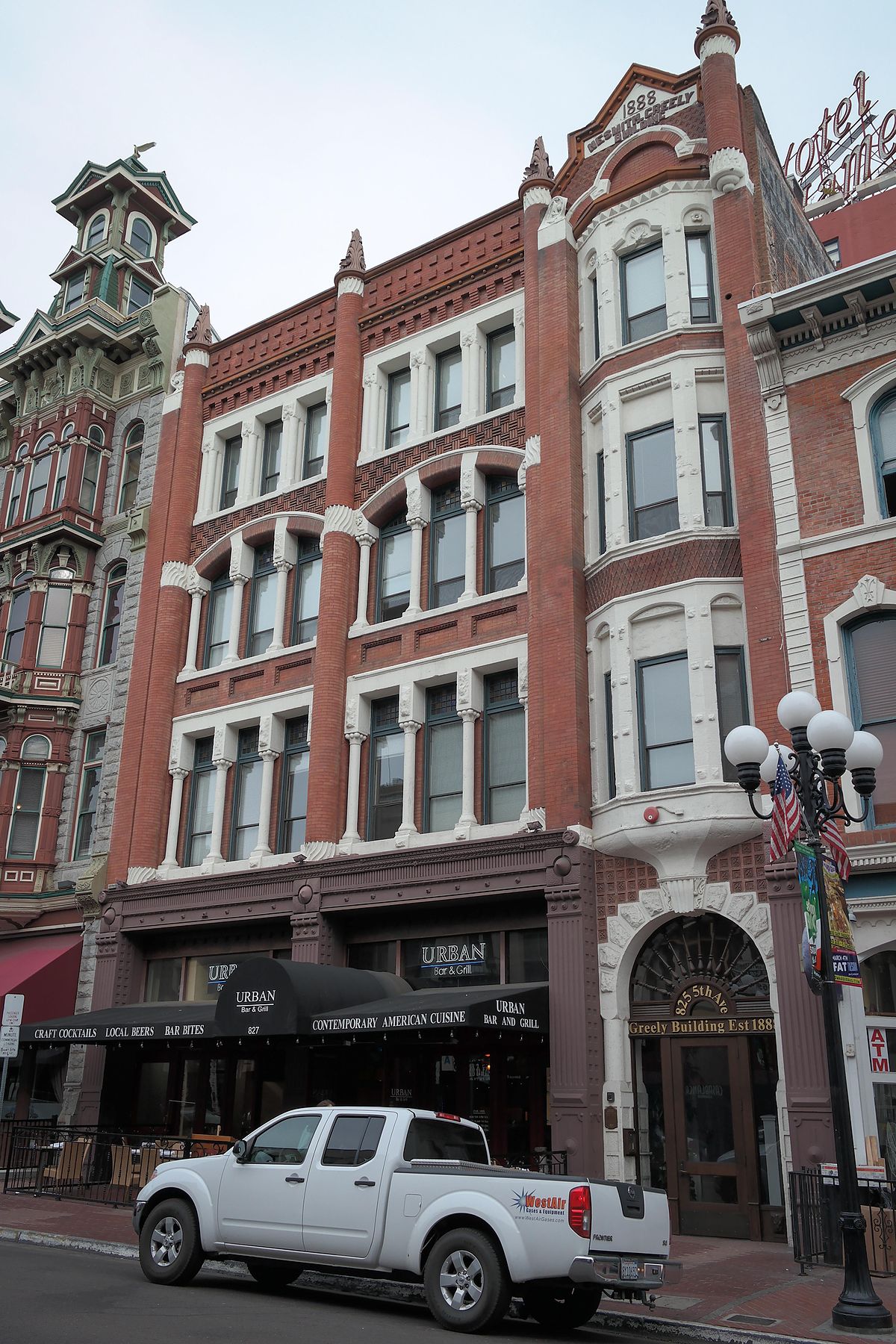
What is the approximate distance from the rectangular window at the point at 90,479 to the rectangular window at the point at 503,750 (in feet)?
46.0

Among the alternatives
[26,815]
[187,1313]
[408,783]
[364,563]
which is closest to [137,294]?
[364,563]

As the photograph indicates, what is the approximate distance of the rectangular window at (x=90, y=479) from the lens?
30016mm

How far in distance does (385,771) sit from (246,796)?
150 inches

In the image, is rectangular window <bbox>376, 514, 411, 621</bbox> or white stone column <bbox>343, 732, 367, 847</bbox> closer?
white stone column <bbox>343, 732, 367, 847</bbox>

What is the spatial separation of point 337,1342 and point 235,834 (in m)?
16.0

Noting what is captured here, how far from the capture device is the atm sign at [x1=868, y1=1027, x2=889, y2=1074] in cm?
1460

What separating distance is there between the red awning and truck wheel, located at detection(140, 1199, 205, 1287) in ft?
44.7

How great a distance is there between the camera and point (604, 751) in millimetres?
19234

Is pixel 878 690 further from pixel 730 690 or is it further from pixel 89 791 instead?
pixel 89 791

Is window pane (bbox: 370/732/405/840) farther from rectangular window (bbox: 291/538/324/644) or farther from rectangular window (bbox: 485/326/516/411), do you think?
rectangular window (bbox: 485/326/516/411)

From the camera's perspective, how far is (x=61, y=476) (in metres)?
30.3

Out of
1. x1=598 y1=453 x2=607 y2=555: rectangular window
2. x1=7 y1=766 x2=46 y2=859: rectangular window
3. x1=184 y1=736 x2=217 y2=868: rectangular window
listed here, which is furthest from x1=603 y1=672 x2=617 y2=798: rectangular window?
x1=7 y1=766 x2=46 y2=859: rectangular window

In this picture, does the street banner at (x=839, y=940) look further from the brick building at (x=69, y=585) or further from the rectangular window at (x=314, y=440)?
the brick building at (x=69, y=585)

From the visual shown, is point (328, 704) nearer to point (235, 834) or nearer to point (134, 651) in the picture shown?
point (235, 834)
